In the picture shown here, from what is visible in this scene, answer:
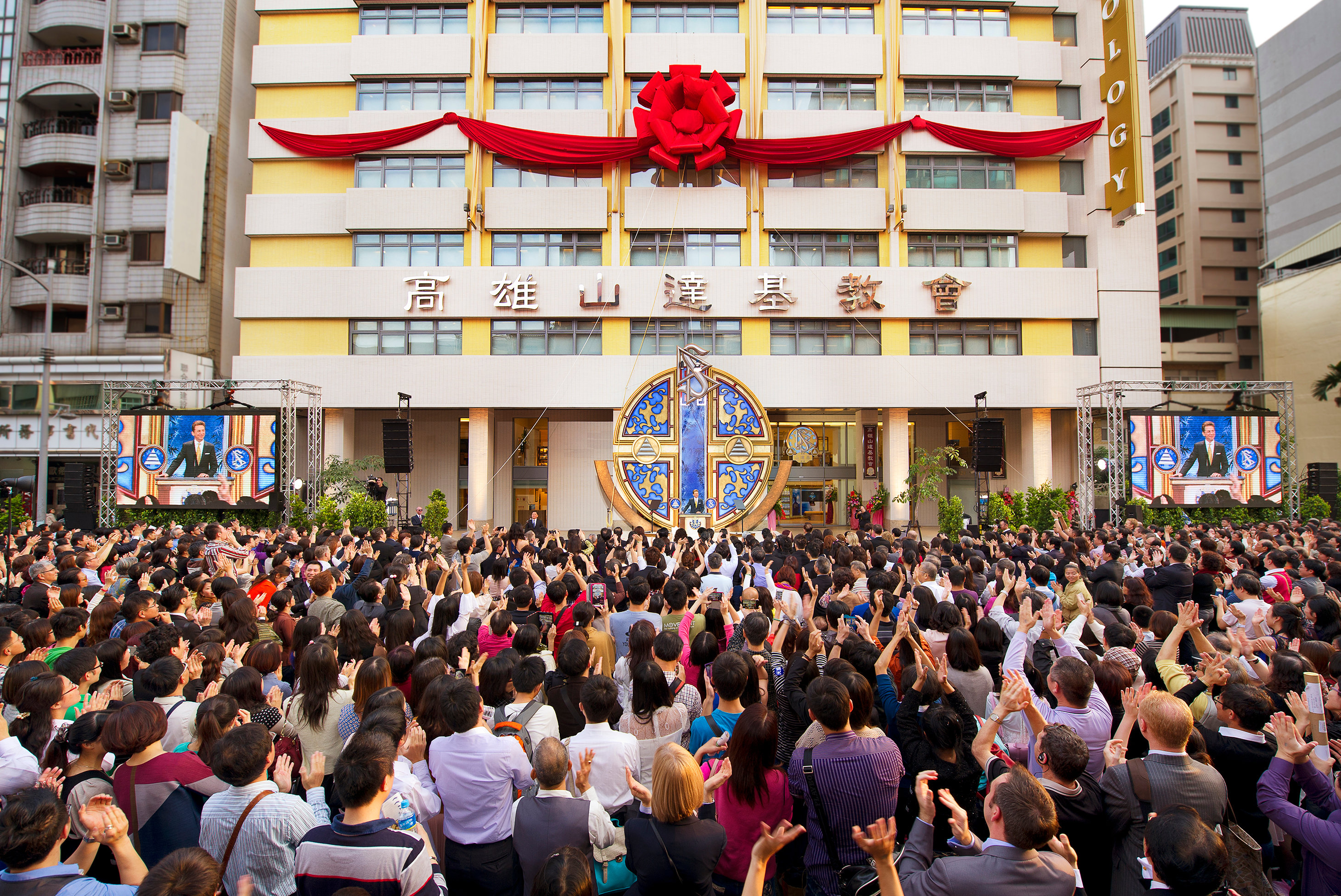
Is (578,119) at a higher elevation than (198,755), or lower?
higher

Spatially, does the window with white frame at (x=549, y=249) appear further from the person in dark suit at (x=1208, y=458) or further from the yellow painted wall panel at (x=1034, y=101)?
the person in dark suit at (x=1208, y=458)

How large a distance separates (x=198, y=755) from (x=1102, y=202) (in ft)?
82.4

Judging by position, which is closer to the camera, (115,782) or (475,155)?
(115,782)

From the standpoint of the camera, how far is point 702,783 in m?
2.64

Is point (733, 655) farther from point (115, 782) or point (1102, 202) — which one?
point (1102, 202)

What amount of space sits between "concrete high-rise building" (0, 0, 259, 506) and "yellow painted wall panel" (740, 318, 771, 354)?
1699 centimetres

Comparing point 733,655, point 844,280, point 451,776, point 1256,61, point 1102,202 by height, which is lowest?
point 451,776

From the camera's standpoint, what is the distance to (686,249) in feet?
69.7

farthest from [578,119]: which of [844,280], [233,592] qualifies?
[233,592]

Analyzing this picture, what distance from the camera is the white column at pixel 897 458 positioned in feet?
71.1

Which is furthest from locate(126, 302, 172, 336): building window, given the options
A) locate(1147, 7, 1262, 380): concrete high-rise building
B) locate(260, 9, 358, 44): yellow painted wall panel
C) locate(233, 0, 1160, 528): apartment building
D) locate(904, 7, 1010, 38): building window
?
locate(1147, 7, 1262, 380): concrete high-rise building

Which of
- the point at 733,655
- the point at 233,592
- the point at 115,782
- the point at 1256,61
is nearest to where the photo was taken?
the point at 115,782

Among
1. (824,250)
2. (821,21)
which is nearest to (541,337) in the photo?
(824,250)

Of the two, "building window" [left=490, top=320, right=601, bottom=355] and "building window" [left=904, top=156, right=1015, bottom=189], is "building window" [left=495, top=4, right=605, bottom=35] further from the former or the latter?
"building window" [left=904, top=156, right=1015, bottom=189]
